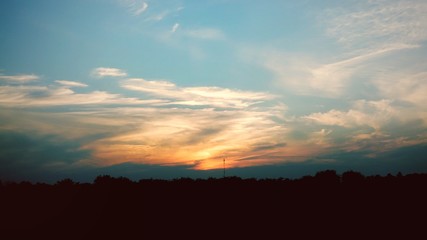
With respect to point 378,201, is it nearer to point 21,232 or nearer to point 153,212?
point 153,212

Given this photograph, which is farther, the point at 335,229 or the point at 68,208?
the point at 68,208

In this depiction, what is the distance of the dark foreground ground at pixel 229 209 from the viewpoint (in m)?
34.0

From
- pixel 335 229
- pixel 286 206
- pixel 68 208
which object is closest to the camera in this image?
pixel 335 229

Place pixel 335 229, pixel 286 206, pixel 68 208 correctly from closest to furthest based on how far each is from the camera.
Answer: pixel 335 229 → pixel 286 206 → pixel 68 208

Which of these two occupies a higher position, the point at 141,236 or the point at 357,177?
the point at 357,177

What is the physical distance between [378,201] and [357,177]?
10.4 ft

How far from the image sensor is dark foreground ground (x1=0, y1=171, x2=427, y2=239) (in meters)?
34.0

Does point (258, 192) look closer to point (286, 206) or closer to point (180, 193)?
point (286, 206)

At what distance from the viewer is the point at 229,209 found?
37.2 metres

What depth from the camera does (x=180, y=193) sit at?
3934 centimetres

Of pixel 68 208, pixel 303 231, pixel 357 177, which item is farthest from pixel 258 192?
pixel 68 208

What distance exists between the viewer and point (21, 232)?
125ft

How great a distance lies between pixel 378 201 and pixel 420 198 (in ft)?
11.6

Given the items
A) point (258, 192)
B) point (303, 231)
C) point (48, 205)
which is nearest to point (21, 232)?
point (48, 205)
